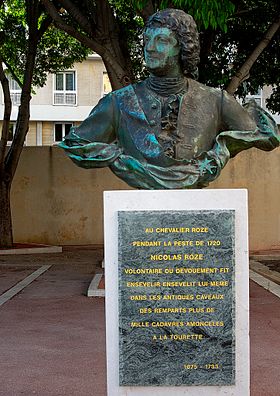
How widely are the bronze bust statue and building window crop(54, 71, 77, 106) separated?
29517 millimetres

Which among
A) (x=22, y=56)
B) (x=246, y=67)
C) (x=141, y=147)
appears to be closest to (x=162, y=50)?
(x=141, y=147)

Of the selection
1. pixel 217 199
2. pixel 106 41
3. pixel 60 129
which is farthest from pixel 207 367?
pixel 60 129

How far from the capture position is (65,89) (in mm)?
34000

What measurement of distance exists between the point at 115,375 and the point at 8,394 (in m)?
1.97

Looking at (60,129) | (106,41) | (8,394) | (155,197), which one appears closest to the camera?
(155,197)

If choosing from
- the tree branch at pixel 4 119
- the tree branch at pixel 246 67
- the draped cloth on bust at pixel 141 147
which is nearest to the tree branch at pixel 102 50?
the tree branch at pixel 246 67

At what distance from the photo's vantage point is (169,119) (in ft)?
15.1

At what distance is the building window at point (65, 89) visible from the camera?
1334 inches

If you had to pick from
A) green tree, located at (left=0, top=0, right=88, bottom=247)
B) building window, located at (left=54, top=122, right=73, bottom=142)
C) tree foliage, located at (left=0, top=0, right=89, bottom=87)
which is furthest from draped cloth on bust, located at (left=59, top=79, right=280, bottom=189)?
building window, located at (left=54, top=122, right=73, bottom=142)

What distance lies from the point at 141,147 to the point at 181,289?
2.98ft

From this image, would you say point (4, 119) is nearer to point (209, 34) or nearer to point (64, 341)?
point (209, 34)

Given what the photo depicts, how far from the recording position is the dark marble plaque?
4.32 meters

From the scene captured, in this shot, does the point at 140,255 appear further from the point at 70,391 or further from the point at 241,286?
the point at 70,391

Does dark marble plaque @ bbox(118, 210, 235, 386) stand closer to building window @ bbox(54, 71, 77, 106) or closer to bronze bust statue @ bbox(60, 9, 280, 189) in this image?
bronze bust statue @ bbox(60, 9, 280, 189)
